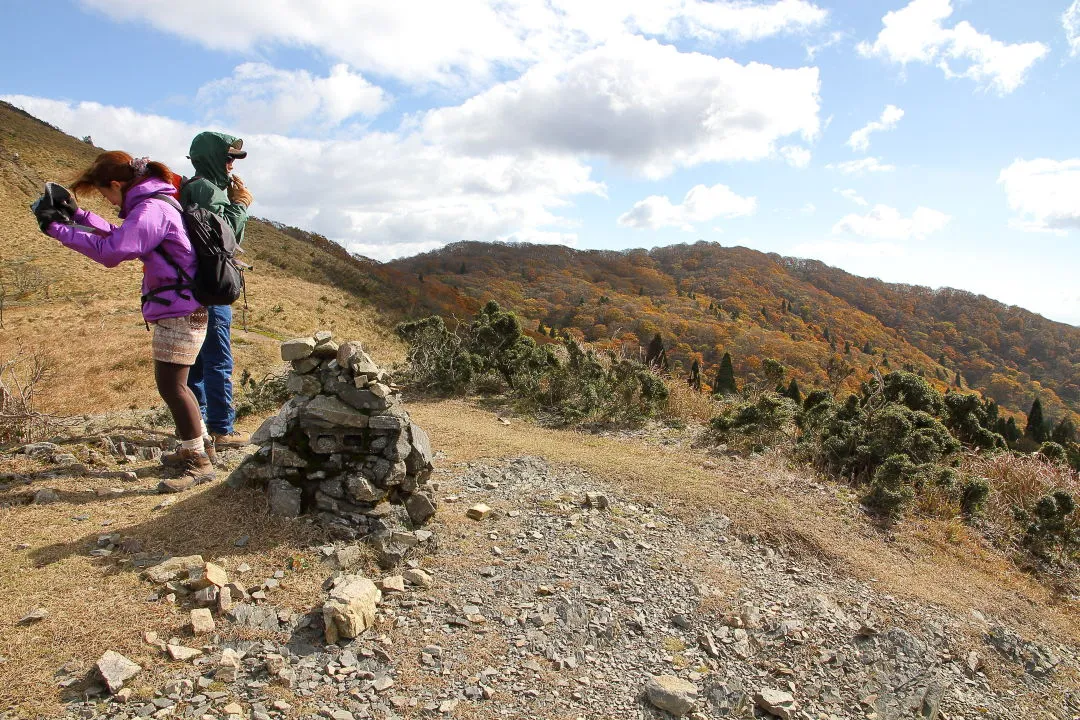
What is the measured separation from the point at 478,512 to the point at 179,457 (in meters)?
2.42

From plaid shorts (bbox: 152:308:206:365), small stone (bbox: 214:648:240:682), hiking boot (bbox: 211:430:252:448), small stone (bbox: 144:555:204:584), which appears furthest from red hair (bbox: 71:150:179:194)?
small stone (bbox: 214:648:240:682)

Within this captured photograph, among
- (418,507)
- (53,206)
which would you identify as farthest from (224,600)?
(53,206)

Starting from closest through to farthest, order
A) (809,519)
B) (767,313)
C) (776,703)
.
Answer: (776,703), (809,519), (767,313)

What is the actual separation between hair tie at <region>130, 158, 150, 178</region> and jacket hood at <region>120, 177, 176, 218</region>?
0.05m

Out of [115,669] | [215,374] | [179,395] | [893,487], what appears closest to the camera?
[115,669]

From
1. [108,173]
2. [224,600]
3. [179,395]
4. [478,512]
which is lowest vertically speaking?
[224,600]

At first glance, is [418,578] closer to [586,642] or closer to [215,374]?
[586,642]

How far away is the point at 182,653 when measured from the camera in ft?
9.39

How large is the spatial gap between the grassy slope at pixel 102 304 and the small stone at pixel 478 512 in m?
7.35

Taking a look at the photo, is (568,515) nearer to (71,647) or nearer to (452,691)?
(452,691)

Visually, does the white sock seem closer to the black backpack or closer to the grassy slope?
the black backpack

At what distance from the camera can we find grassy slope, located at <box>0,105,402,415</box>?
1121 centimetres

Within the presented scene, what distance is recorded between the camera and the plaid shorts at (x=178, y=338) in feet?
12.8

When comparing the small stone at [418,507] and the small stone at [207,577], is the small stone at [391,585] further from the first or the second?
the small stone at [207,577]
